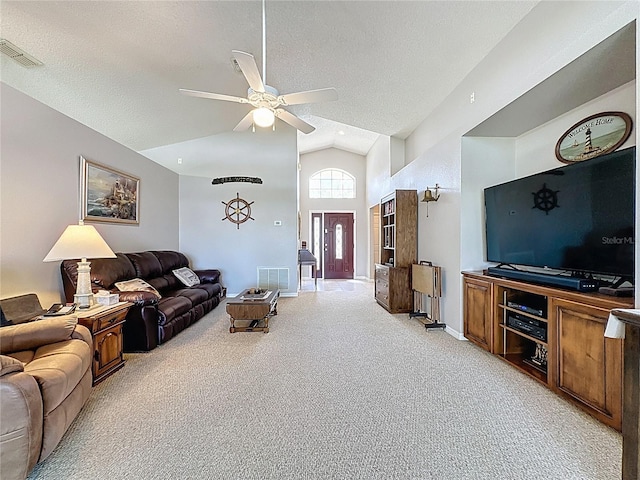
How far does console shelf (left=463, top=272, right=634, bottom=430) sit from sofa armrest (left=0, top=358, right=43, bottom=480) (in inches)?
124

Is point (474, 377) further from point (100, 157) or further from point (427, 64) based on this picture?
point (100, 157)

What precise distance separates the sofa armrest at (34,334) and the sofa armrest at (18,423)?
0.56m

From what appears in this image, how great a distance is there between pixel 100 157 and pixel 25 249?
1.59 metres

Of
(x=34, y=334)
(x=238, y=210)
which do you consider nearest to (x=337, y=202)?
(x=238, y=210)

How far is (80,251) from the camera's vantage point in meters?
2.74

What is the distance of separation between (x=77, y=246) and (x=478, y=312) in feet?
12.8

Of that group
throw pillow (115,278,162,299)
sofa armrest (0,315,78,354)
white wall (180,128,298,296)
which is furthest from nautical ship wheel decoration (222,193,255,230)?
sofa armrest (0,315,78,354)

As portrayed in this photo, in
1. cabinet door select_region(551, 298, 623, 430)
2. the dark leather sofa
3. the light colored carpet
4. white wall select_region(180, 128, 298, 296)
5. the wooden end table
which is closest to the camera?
the light colored carpet

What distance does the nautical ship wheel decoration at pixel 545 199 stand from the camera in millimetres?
2682

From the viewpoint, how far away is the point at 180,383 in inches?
104

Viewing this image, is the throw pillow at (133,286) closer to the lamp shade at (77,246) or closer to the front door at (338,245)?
the lamp shade at (77,246)

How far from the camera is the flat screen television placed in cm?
211

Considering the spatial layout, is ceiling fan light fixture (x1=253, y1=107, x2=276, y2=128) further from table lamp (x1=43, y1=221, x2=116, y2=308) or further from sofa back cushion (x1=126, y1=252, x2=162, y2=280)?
sofa back cushion (x1=126, y1=252, x2=162, y2=280)

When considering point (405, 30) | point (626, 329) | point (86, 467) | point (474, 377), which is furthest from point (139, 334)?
point (405, 30)
